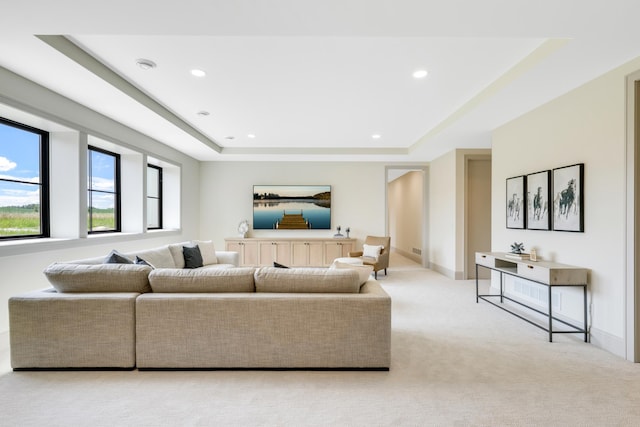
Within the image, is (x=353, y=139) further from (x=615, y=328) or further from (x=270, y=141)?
(x=615, y=328)

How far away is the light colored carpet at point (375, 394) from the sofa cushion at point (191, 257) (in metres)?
2.12

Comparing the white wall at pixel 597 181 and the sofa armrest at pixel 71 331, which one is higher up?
the white wall at pixel 597 181

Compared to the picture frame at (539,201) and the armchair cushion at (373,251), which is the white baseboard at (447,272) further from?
the picture frame at (539,201)

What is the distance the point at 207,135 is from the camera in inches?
232

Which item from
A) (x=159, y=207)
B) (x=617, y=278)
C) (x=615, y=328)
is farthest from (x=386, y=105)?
(x=159, y=207)

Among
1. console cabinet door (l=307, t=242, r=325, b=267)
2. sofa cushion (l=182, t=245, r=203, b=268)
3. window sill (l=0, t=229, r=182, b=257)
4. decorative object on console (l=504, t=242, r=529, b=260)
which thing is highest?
window sill (l=0, t=229, r=182, b=257)

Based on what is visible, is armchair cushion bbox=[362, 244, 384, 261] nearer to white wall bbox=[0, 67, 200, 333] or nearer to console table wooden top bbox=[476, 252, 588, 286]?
console table wooden top bbox=[476, 252, 588, 286]

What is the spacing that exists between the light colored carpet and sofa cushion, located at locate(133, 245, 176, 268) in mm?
1455

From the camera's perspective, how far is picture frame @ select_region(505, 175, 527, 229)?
4039 millimetres

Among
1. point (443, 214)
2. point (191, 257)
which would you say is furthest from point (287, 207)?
point (443, 214)

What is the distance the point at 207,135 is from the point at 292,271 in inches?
169

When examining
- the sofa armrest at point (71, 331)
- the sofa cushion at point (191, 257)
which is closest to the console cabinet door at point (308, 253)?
the sofa cushion at point (191, 257)

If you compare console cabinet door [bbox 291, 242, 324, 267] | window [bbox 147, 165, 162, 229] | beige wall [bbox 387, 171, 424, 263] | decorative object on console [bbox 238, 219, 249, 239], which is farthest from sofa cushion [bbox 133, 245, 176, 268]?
beige wall [bbox 387, 171, 424, 263]

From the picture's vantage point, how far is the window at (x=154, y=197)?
6.24m
